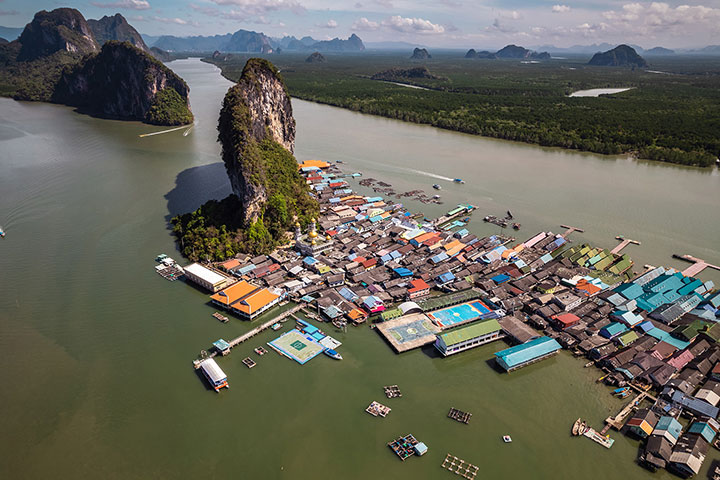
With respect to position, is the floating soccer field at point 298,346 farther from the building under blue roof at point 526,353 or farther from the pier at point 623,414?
the pier at point 623,414

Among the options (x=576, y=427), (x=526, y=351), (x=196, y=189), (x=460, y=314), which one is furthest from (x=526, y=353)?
(x=196, y=189)

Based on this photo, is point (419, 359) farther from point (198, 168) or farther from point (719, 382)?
point (198, 168)

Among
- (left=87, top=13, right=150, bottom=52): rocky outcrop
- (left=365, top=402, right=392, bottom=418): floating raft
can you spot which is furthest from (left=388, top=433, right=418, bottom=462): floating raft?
(left=87, top=13, right=150, bottom=52): rocky outcrop

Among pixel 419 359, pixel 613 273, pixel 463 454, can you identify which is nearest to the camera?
pixel 463 454

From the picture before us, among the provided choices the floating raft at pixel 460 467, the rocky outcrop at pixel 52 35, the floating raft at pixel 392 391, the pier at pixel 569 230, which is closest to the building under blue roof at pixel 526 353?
the floating raft at pixel 392 391

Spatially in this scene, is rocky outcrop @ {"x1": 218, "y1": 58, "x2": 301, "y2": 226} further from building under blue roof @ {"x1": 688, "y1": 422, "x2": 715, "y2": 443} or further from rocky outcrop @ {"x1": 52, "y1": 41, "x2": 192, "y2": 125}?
rocky outcrop @ {"x1": 52, "y1": 41, "x2": 192, "y2": 125}

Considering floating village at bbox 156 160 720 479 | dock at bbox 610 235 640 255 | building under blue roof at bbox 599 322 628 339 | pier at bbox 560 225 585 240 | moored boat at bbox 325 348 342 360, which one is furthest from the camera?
pier at bbox 560 225 585 240

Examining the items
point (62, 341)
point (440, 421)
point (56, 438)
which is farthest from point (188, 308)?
point (440, 421)

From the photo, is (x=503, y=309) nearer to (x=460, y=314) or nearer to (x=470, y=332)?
(x=460, y=314)
